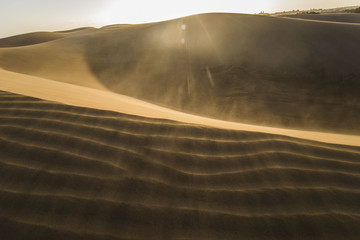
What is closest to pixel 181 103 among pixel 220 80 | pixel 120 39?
pixel 220 80

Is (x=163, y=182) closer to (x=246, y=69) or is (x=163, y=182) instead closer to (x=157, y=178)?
(x=157, y=178)

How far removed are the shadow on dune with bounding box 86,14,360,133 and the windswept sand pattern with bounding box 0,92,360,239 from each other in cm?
386

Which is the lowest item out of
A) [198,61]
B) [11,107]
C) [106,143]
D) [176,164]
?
[176,164]

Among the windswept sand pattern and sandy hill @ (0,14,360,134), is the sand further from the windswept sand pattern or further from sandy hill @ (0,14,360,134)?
sandy hill @ (0,14,360,134)

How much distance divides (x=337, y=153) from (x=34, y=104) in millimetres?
3308

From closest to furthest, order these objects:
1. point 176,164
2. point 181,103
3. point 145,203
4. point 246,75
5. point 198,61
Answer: point 145,203
point 176,164
point 181,103
point 246,75
point 198,61

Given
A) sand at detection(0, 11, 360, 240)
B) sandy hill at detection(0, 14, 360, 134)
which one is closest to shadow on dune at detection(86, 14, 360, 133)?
sandy hill at detection(0, 14, 360, 134)

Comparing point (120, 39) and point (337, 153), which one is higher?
point (120, 39)

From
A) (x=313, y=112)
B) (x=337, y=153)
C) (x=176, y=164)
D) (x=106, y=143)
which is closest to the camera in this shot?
(x=176, y=164)

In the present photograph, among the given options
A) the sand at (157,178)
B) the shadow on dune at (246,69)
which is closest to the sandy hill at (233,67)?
the shadow on dune at (246,69)

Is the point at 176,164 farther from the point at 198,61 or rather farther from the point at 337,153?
the point at 198,61

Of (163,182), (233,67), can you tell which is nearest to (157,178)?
(163,182)

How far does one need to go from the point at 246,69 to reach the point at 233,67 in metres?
0.45

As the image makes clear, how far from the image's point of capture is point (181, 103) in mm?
6508
